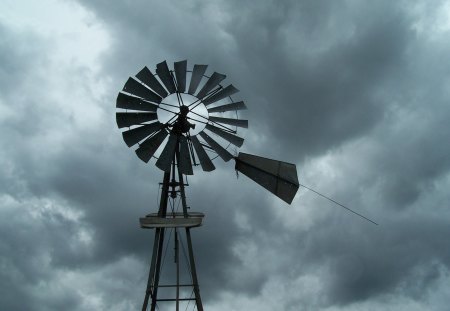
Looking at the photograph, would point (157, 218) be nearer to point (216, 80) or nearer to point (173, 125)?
point (173, 125)

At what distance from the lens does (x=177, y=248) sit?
15945 millimetres

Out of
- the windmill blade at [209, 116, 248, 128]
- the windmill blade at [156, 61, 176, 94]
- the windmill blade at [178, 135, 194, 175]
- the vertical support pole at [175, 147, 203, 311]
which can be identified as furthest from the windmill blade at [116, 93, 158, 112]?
the windmill blade at [209, 116, 248, 128]

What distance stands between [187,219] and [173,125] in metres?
3.35

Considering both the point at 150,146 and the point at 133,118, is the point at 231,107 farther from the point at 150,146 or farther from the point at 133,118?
the point at 133,118

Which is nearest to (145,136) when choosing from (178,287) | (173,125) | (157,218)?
(173,125)

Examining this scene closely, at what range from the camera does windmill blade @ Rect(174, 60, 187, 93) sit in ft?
52.3

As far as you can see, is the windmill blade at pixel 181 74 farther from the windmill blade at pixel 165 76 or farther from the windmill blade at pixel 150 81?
the windmill blade at pixel 150 81

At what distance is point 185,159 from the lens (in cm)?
1562

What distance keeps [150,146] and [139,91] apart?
185 cm

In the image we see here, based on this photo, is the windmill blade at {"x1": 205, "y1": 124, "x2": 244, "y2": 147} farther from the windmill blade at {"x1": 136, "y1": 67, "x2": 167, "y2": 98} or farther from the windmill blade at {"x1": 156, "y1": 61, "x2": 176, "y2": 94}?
the windmill blade at {"x1": 136, "y1": 67, "x2": 167, "y2": 98}

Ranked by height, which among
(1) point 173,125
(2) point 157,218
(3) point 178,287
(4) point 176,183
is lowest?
(3) point 178,287

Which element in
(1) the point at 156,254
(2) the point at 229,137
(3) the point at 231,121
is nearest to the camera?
(1) the point at 156,254

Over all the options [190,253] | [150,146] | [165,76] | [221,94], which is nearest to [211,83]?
[221,94]

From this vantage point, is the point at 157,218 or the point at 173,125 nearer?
the point at 157,218
